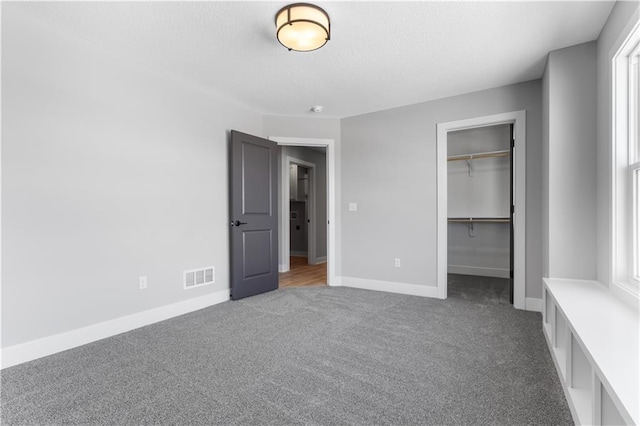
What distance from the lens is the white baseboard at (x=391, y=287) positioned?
153 inches

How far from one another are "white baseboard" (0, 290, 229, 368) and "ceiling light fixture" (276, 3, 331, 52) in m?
2.62

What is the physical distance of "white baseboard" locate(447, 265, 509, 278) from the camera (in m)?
4.96

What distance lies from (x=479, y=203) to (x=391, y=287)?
215 cm

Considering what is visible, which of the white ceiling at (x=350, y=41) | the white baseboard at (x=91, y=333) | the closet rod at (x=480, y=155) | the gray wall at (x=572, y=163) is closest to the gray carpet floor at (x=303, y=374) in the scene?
the white baseboard at (x=91, y=333)

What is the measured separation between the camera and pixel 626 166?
209 centimetres

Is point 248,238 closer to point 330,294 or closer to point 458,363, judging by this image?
point 330,294

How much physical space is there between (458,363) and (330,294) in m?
2.04

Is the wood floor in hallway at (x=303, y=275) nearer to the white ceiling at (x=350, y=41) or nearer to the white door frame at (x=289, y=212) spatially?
the white door frame at (x=289, y=212)

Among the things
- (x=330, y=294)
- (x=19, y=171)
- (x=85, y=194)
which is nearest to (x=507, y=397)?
(x=330, y=294)

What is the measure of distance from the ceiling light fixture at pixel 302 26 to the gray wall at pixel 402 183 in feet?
6.99

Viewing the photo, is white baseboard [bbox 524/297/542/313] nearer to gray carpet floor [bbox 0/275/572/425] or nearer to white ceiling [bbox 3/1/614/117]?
gray carpet floor [bbox 0/275/572/425]

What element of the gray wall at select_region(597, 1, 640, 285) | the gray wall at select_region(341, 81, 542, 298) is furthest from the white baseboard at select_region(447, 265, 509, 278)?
the gray wall at select_region(597, 1, 640, 285)

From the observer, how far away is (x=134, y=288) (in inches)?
112

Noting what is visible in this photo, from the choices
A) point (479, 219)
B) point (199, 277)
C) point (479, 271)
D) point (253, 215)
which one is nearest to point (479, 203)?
point (479, 219)
